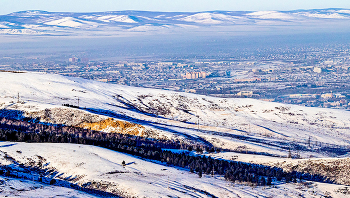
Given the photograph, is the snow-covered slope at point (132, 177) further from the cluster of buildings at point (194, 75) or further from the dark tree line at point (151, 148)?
the cluster of buildings at point (194, 75)

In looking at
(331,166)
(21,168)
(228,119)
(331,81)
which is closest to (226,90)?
(331,81)

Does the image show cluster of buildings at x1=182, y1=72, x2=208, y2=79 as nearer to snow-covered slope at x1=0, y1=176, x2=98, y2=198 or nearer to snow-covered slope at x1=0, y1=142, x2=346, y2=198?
snow-covered slope at x1=0, y1=142, x2=346, y2=198

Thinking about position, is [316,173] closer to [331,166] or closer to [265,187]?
[331,166]

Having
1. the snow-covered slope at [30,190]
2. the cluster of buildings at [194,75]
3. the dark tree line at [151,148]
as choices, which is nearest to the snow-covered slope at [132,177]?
the snow-covered slope at [30,190]

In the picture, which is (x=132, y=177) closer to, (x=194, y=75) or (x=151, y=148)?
(x=151, y=148)

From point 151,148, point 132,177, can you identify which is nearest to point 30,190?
point 132,177
